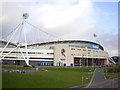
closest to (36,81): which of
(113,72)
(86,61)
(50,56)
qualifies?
(113,72)

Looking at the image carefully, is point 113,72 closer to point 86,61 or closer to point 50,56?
point 86,61

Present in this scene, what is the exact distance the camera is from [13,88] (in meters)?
24.7

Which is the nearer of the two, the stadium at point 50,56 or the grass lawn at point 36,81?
the grass lawn at point 36,81

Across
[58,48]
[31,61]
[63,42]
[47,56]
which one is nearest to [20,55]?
[31,61]

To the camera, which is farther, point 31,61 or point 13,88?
point 31,61

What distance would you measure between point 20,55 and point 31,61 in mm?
9016

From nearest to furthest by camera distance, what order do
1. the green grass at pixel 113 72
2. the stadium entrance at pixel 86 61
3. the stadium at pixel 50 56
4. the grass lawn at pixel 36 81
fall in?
1. the grass lawn at pixel 36 81
2. the green grass at pixel 113 72
3. the stadium at pixel 50 56
4. the stadium entrance at pixel 86 61

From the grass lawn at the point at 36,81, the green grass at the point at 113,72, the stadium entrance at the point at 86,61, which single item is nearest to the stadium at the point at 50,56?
the stadium entrance at the point at 86,61

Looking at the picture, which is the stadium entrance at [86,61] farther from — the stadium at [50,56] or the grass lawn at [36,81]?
the grass lawn at [36,81]

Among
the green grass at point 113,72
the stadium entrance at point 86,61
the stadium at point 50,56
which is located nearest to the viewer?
the green grass at point 113,72

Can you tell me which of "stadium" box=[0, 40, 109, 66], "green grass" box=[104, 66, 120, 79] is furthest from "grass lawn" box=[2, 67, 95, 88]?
"stadium" box=[0, 40, 109, 66]

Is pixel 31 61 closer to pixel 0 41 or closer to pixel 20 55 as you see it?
pixel 20 55

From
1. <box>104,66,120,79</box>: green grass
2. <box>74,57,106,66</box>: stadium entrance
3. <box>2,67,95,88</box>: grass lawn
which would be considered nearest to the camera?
<box>2,67,95,88</box>: grass lawn

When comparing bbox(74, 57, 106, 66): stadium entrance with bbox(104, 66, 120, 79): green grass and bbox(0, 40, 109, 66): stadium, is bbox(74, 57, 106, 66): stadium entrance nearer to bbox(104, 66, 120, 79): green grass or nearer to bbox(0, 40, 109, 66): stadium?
bbox(0, 40, 109, 66): stadium
